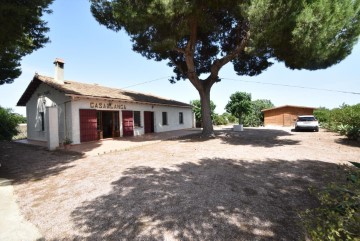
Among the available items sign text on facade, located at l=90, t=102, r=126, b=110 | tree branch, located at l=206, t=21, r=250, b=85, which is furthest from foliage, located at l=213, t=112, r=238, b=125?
sign text on facade, located at l=90, t=102, r=126, b=110

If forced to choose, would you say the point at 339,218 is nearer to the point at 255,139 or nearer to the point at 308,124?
the point at 255,139

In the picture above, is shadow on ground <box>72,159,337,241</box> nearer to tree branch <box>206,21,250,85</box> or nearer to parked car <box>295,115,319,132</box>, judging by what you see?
tree branch <box>206,21,250,85</box>

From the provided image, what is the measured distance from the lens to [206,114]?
15070mm

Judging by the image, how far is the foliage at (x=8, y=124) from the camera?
58.2 feet

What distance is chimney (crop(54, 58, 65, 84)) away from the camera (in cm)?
1509

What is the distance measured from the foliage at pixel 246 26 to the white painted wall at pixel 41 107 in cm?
591

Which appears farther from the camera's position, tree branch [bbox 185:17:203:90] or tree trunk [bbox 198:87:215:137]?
tree trunk [bbox 198:87:215:137]

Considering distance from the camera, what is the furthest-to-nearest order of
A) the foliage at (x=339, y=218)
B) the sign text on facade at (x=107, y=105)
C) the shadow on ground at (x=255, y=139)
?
the sign text on facade at (x=107, y=105) < the shadow on ground at (x=255, y=139) < the foliage at (x=339, y=218)

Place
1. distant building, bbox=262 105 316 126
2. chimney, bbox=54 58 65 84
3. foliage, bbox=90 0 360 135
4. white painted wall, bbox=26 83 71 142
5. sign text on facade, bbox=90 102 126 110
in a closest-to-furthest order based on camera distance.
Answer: foliage, bbox=90 0 360 135, white painted wall, bbox=26 83 71 142, sign text on facade, bbox=90 102 126 110, chimney, bbox=54 58 65 84, distant building, bbox=262 105 316 126

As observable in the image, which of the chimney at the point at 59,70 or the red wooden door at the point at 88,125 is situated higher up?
the chimney at the point at 59,70

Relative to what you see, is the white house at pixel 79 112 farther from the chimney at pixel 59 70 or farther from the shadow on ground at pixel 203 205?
the shadow on ground at pixel 203 205

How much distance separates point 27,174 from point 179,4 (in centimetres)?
998

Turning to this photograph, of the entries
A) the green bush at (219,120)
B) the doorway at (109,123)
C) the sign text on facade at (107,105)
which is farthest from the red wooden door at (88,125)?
the green bush at (219,120)

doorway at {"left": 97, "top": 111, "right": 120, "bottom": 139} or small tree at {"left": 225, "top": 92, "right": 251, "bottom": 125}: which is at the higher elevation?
small tree at {"left": 225, "top": 92, "right": 251, "bottom": 125}
